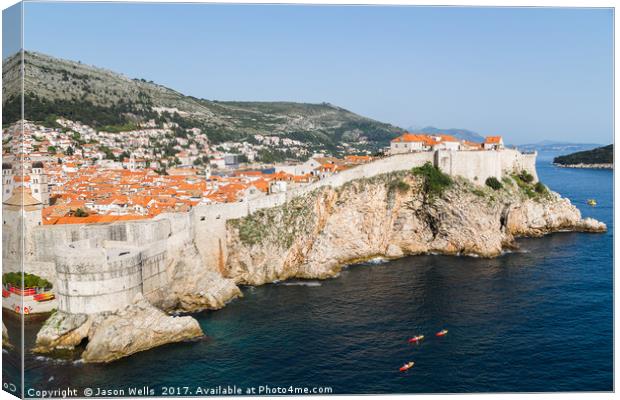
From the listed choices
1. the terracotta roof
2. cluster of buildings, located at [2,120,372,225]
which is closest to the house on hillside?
the terracotta roof

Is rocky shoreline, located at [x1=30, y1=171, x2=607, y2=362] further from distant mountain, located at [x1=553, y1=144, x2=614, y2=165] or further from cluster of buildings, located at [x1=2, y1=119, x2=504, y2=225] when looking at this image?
distant mountain, located at [x1=553, y1=144, x2=614, y2=165]

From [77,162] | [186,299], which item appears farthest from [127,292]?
[77,162]

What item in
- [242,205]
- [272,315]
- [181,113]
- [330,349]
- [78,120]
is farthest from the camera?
[181,113]

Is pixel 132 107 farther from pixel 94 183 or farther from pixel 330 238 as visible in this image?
pixel 330 238

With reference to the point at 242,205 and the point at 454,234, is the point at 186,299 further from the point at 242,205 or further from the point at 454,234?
the point at 454,234

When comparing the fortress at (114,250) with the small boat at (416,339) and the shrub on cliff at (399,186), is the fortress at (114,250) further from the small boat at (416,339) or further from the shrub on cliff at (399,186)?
the small boat at (416,339)

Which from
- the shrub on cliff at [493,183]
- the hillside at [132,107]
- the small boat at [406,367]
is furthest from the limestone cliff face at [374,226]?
the hillside at [132,107]

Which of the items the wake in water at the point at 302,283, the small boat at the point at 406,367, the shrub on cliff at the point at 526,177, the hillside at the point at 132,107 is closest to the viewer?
the small boat at the point at 406,367
